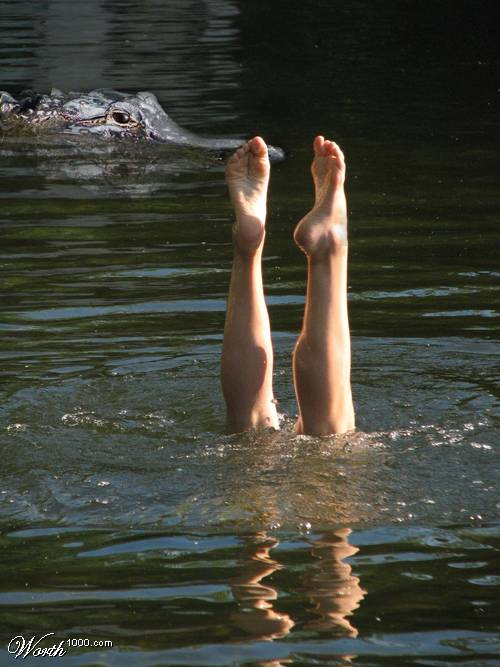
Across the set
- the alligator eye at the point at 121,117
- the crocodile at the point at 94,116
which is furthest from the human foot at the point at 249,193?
the alligator eye at the point at 121,117

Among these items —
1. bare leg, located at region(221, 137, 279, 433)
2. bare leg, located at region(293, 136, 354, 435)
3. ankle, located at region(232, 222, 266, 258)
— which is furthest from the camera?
ankle, located at region(232, 222, 266, 258)

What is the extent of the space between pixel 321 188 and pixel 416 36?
1592cm

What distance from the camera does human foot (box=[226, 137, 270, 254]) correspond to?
534 centimetres

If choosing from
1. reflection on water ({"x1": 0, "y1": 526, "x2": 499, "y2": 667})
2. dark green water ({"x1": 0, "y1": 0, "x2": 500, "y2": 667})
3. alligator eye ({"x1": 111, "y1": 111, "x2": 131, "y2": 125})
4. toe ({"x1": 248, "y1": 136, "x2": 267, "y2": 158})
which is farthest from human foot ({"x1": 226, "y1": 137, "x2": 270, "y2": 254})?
alligator eye ({"x1": 111, "y1": 111, "x2": 131, "y2": 125})

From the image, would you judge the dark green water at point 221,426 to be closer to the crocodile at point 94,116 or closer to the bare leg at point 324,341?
the bare leg at point 324,341

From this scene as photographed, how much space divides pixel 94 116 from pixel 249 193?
7295 mm

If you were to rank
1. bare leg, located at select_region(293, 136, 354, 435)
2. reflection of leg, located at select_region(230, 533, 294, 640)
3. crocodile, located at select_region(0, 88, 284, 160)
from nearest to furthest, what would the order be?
reflection of leg, located at select_region(230, 533, 294, 640), bare leg, located at select_region(293, 136, 354, 435), crocodile, located at select_region(0, 88, 284, 160)

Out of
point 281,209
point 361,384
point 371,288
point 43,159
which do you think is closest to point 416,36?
point 43,159

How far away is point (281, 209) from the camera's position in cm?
980

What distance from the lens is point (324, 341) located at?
5090 mm

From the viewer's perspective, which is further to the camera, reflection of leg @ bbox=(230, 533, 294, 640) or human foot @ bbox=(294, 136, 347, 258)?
human foot @ bbox=(294, 136, 347, 258)

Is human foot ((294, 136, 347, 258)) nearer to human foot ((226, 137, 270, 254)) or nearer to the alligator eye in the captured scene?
human foot ((226, 137, 270, 254))

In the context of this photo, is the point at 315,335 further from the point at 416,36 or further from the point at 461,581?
the point at 416,36

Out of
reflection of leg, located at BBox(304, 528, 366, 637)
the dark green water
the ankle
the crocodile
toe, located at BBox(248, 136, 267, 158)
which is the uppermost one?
toe, located at BBox(248, 136, 267, 158)
